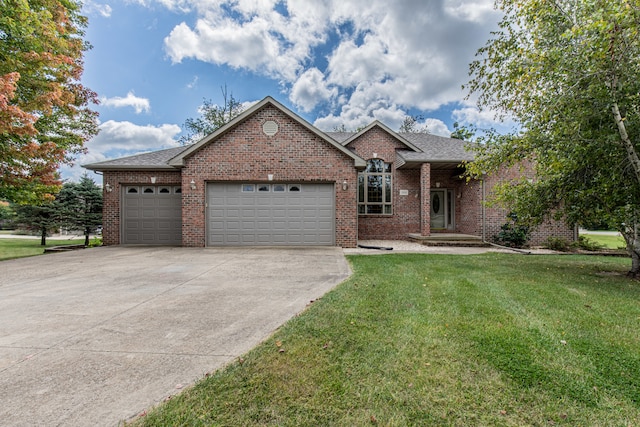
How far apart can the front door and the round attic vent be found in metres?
8.20

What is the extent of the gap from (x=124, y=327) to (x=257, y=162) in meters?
7.84

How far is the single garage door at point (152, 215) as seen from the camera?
38.2 feet

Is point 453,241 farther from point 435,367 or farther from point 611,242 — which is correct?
point 435,367

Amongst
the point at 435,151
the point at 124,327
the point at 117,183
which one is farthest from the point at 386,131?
the point at 124,327

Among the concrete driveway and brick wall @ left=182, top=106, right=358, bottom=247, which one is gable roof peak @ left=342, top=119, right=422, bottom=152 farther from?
the concrete driveway

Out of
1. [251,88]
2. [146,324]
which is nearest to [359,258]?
[146,324]

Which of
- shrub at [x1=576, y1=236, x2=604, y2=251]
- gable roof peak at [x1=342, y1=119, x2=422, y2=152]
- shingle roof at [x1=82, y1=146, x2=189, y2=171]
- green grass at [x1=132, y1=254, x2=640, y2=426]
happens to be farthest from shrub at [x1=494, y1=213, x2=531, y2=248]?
shingle roof at [x1=82, y1=146, x2=189, y2=171]

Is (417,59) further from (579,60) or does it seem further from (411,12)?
(579,60)

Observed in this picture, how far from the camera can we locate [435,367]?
246cm

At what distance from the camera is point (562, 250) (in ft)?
35.8

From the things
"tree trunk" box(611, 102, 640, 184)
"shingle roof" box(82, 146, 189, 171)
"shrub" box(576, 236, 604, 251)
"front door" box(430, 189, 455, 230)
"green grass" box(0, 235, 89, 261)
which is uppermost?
"shingle roof" box(82, 146, 189, 171)

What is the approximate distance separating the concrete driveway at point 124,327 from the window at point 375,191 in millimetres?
7063

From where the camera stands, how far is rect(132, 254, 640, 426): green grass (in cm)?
190

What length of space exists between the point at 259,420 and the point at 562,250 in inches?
517
